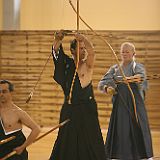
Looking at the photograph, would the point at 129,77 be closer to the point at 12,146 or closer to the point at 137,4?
the point at 12,146

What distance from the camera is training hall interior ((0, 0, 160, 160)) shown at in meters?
5.83

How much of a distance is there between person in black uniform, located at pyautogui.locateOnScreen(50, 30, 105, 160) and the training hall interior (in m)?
3.01

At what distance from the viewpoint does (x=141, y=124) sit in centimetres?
374

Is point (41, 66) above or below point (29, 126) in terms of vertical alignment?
above

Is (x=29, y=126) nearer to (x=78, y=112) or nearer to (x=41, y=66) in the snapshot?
(x=78, y=112)

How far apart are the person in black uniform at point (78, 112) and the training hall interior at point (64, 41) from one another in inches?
118

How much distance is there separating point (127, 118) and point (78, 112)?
1.02m

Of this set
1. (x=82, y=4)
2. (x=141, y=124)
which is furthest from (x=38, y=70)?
(x=141, y=124)

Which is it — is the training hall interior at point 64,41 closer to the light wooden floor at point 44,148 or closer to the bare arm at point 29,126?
the light wooden floor at point 44,148

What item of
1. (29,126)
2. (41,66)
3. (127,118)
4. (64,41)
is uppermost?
(64,41)

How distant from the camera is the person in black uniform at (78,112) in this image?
9.25 ft

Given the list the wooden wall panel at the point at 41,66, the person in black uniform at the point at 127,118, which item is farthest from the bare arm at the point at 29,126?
the wooden wall panel at the point at 41,66

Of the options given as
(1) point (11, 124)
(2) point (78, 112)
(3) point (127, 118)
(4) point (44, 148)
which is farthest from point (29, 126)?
(4) point (44, 148)

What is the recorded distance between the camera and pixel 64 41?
6.00 metres
